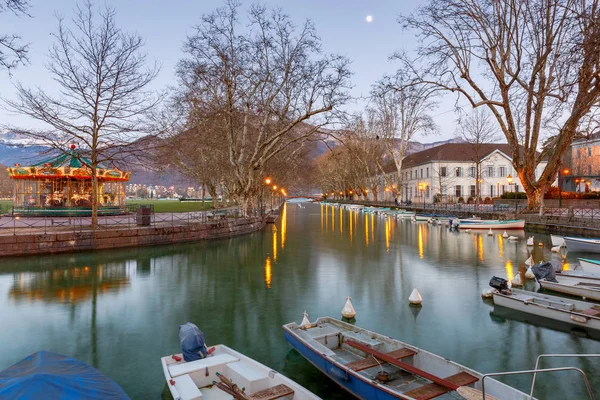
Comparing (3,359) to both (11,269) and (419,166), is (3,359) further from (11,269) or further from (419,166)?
(419,166)

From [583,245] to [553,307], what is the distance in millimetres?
12338

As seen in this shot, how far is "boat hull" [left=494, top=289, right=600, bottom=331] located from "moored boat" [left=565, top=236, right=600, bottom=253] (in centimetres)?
1122

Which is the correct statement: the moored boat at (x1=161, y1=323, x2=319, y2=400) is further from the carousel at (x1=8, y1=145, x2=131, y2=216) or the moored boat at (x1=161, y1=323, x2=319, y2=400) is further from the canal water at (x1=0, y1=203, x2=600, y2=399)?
the carousel at (x1=8, y1=145, x2=131, y2=216)

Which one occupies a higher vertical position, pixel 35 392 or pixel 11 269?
pixel 35 392

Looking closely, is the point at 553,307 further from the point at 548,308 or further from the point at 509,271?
the point at 509,271

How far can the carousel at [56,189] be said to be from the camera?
108 ft

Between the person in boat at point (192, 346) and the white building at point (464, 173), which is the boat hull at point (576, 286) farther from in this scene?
the white building at point (464, 173)

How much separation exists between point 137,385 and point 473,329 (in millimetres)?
7399

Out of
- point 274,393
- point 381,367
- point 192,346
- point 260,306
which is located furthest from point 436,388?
point 260,306

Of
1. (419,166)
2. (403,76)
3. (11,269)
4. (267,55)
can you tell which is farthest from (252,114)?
(419,166)

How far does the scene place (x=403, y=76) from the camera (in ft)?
91.7

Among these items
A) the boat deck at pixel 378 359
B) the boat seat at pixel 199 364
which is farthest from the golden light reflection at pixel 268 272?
the boat seat at pixel 199 364

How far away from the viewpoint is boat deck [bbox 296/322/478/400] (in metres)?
5.05

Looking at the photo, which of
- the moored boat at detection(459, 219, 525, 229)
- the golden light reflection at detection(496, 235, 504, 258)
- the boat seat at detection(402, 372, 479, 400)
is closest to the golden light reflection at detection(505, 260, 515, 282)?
the golden light reflection at detection(496, 235, 504, 258)
